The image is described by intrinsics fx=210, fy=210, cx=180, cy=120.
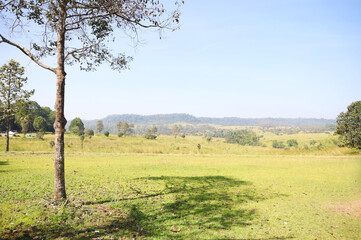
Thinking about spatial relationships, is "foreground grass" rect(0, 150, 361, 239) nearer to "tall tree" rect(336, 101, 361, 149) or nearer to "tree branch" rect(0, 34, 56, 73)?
"tree branch" rect(0, 34, 56, 73)

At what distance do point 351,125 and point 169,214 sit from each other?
53.7 metres

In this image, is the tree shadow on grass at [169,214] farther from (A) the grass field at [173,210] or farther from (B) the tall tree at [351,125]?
(B) the tall tree at [351,125]

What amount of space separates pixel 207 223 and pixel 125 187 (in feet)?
20.9

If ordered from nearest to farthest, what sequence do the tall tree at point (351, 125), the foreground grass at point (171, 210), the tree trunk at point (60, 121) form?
the foreground grass at point (171, 210) → the tree trunk at point (60, 121) → the tall tree at point (351, 125)

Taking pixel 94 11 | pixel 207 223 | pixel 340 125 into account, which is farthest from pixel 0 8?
pixel 340 125

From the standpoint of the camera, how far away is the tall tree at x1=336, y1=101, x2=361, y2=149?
4401cm

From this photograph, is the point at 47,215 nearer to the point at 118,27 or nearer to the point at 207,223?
the point at 207,223

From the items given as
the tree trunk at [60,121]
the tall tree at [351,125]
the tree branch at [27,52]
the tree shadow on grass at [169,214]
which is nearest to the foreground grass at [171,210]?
the tree shadow on grass at [169,214]

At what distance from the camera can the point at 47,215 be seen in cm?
794

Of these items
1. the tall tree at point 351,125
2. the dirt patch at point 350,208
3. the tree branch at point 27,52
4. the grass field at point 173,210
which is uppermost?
the tree branch at point 27,52

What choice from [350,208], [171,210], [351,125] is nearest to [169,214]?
[171,210]

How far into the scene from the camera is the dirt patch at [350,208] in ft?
34.1

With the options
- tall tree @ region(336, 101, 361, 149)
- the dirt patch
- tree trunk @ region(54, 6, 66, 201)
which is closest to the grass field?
the dirt patch

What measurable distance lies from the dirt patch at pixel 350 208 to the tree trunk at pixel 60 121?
13177mm
